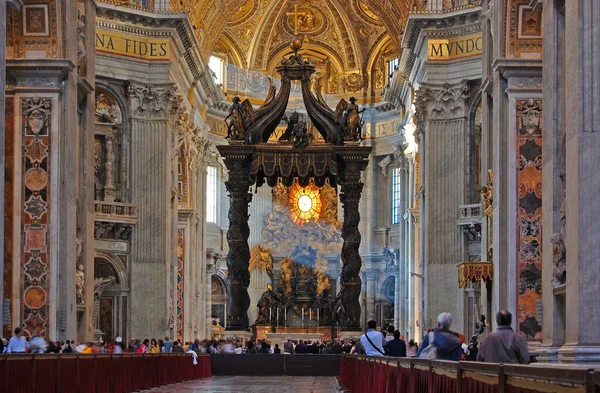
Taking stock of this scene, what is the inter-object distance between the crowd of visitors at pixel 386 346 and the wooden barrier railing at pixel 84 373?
735 millimetres

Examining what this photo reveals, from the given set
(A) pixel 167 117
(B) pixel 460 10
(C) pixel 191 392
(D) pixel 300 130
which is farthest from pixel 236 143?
(C) pixel 191 392

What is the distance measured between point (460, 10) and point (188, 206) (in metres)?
13.2

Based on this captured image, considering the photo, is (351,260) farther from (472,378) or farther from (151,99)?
(472,378)

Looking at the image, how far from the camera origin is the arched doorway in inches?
1428

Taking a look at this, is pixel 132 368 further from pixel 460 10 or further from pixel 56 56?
pixel 460 10

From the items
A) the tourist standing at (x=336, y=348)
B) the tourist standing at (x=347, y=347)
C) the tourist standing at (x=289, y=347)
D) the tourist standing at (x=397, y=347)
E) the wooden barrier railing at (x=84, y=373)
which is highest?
the tourist standing at (x=397, y=347)

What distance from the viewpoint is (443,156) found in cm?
3653

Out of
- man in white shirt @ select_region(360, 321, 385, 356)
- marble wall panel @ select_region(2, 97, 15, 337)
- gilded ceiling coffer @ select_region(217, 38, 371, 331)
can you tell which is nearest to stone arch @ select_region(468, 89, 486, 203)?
gilded ceiling coffer @ select_region(217, 38, 371, 331)

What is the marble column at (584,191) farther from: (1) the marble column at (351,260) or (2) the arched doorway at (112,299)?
(2) the arched doorway at (112,299)

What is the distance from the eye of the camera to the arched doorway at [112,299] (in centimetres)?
3628

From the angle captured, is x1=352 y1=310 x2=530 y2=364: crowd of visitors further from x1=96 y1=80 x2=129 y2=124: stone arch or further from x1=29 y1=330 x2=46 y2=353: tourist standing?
x1=96 y1=80 x2=129 y2=124: stone arch

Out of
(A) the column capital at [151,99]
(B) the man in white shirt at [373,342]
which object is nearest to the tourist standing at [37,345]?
(B) the man in white shirt at [373,342]

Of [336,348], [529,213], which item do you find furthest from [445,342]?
[336,348]

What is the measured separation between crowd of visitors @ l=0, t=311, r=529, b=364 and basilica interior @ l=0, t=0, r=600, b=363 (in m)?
0.91
